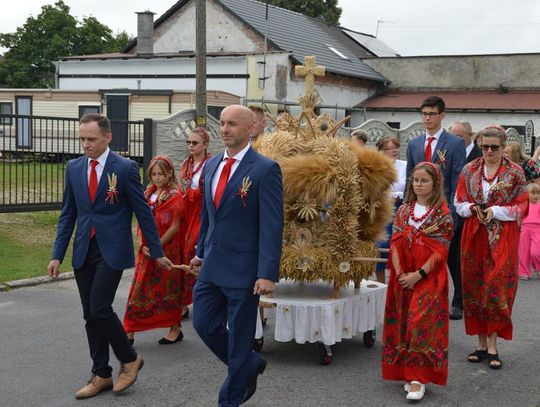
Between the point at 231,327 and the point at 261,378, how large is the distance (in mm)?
1358

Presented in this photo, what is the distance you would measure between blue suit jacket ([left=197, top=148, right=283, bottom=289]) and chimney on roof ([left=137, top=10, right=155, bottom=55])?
34434 millimetres

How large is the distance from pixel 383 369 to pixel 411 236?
1.04m

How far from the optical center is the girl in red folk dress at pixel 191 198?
7.54m

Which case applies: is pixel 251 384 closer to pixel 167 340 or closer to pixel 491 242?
pixel 167 340

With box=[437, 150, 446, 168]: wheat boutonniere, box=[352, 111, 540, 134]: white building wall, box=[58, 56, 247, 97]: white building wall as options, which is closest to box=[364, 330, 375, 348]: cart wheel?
box=[437, 150, 446, 168]: wheat boutonniere

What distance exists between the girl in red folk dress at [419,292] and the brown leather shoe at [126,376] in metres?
1.88

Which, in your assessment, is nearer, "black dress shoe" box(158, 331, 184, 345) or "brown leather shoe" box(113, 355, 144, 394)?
"brown leather shoe" box(113, 355, 144, 394)

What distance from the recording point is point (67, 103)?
1170 inches

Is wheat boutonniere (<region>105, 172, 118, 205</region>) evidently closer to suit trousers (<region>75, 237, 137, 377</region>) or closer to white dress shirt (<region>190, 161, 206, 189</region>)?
suit trousers (<region>75, 237, 137, 377</region>)

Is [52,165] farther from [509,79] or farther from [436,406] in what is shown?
[509,79]

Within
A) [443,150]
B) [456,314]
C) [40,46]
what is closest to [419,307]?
[443,150]

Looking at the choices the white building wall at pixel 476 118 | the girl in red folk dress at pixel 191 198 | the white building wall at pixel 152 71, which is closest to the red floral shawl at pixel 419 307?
the girl in red folk dress at pixel 191 198

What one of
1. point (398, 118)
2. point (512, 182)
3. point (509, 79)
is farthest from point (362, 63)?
point (512, 182)

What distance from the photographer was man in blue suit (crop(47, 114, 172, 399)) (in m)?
5.53
